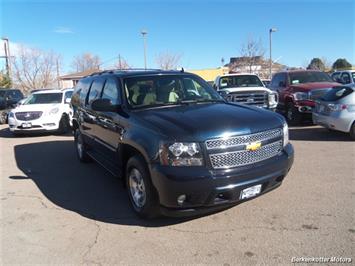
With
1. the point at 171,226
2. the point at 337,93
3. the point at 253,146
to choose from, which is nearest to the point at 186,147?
the point at 253,146

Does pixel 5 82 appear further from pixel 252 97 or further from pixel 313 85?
pixel 313 85

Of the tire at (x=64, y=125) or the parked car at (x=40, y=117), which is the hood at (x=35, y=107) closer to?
the parked car at (x=40, y=117)

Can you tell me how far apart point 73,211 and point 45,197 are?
37.7 inches

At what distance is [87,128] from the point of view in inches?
287

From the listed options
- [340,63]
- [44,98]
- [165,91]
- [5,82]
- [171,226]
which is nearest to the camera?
[171,226]

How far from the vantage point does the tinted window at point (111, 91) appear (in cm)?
557

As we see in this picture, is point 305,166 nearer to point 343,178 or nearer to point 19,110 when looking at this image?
point 343,178

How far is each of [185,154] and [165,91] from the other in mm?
1805

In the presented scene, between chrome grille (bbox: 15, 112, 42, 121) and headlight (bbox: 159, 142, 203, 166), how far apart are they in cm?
1004

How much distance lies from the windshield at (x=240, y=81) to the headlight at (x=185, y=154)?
9278 mm

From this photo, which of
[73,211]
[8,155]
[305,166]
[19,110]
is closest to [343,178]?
[305,166]

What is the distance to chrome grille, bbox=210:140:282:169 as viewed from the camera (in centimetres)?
407

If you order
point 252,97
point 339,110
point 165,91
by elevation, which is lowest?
point 339,110

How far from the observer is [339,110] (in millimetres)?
9086
